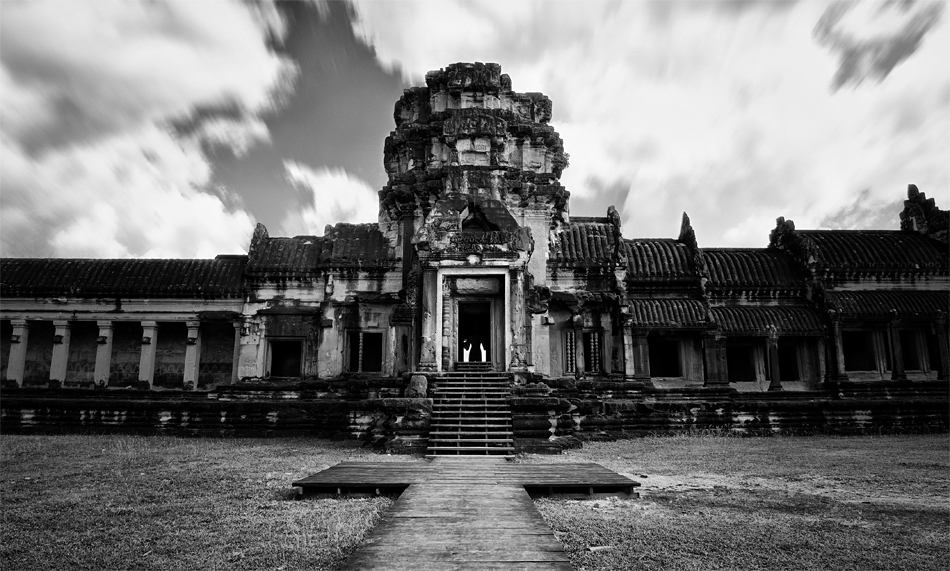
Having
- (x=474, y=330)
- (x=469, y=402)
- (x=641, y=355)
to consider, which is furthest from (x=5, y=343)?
(x=641, y=355)

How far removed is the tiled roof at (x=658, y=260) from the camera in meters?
22.4

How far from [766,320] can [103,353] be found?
2524cm

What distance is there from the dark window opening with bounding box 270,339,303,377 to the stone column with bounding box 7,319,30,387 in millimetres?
9707

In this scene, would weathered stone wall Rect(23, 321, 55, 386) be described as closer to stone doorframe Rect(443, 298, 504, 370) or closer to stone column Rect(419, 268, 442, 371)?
stone column Rect(419, 268, 442, 371)

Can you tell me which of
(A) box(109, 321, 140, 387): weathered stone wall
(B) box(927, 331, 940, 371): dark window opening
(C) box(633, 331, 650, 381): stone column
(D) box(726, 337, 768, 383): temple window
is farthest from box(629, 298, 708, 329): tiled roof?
(A) box(109, 321, 140, 387): weathered stone wall

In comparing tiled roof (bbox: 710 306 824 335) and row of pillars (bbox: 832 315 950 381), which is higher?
tiled roof (bbox: 710 306 824 335)

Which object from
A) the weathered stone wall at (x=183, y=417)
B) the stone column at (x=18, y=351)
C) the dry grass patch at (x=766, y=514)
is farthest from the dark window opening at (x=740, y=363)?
the stone column at (x=18, y=351)

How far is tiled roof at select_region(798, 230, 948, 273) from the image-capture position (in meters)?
23.0

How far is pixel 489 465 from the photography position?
10.4 m

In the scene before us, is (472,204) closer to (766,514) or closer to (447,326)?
(447,326)

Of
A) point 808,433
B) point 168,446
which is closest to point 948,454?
point 808,433

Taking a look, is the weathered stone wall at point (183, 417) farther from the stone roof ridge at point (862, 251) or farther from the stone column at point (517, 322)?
the stone roof ridge at point (862, 251)

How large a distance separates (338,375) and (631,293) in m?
11.3

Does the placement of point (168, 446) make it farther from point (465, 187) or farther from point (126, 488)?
point (465, 187)
